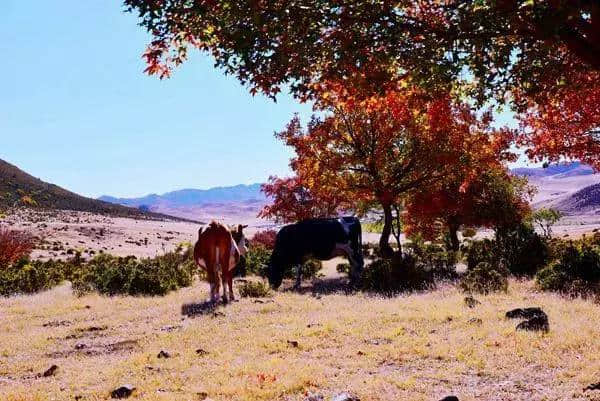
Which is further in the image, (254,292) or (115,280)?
(115,280)

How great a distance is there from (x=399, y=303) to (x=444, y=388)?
715 centimetres

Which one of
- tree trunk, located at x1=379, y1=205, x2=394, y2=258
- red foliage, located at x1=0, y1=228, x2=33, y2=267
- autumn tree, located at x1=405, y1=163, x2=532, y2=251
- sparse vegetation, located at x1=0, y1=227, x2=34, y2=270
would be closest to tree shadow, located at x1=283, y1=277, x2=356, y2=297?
tree trunk, located at x1=379, y1=205, x2=394, y2=258

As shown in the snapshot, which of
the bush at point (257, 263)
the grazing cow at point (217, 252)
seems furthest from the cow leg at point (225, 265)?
the bush at point (257, 263)

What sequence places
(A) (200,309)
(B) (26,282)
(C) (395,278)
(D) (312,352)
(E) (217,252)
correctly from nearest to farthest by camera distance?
(D) (312,352) → (A) (200,309) → (E) (217,252) → (C) (395,278) → (B) (26,282)

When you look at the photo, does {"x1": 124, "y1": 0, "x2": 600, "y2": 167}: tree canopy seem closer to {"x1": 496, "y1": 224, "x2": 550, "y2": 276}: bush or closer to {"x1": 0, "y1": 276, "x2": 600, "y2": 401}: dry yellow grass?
{"x1": 0, "y1": 276, "x2": 600, "y2": 401}: dry yellow grass

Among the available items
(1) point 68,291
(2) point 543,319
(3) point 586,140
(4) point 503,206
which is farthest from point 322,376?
(4) point 503,206

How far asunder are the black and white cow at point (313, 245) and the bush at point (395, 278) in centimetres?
223

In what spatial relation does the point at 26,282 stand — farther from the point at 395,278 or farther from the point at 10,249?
the point at 395,278

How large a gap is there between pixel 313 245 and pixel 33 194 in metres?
99.9

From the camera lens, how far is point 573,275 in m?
16.8

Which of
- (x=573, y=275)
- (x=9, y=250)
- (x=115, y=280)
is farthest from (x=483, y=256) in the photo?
(x=9, y=250)

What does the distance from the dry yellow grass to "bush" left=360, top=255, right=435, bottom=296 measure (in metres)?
3.87

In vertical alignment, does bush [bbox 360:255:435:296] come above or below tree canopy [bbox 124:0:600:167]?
below

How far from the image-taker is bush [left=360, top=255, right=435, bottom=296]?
18.7m
